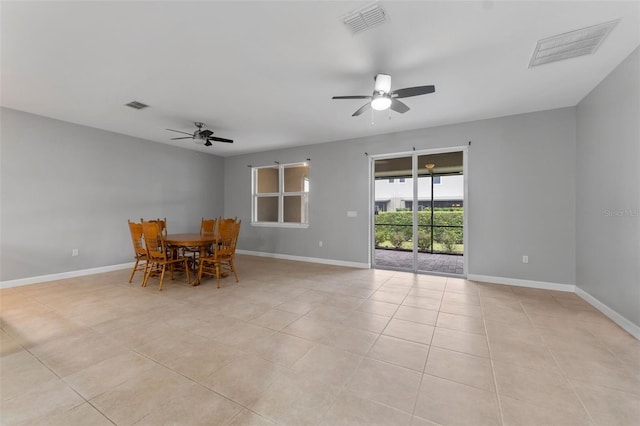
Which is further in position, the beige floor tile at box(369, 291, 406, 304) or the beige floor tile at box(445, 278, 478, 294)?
the beige floor tile at box(445, 278, 478, 294)

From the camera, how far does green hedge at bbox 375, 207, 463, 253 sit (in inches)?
189

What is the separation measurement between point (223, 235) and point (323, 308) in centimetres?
204

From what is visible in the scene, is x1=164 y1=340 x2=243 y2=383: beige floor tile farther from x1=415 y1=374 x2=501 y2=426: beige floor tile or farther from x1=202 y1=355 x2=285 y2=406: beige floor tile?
x1=415 y1=374 x2=501 y2=426: beige floor tile

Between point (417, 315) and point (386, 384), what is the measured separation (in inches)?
51.9

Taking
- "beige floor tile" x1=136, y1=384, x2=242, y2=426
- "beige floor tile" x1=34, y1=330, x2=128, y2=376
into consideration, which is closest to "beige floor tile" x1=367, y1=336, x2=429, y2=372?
"beige floor tile" x1=136, y1=384, x2=242, y2=426

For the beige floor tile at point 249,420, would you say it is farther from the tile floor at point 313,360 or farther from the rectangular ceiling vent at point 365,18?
the rectangular ceiling vent at point 365,18

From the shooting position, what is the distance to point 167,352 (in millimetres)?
2107

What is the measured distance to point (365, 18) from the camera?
78.2 inches

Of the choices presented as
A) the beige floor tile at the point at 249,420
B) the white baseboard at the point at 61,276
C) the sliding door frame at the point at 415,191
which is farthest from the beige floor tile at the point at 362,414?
the white baseboard at the point at 61,276

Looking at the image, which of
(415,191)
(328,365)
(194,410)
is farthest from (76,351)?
(415,191)

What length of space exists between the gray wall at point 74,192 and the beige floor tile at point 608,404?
22.3ft

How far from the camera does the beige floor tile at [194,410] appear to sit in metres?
1.41

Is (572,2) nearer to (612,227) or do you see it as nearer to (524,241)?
(612,227)

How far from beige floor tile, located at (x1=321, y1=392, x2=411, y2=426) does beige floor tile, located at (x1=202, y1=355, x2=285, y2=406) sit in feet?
1.65
